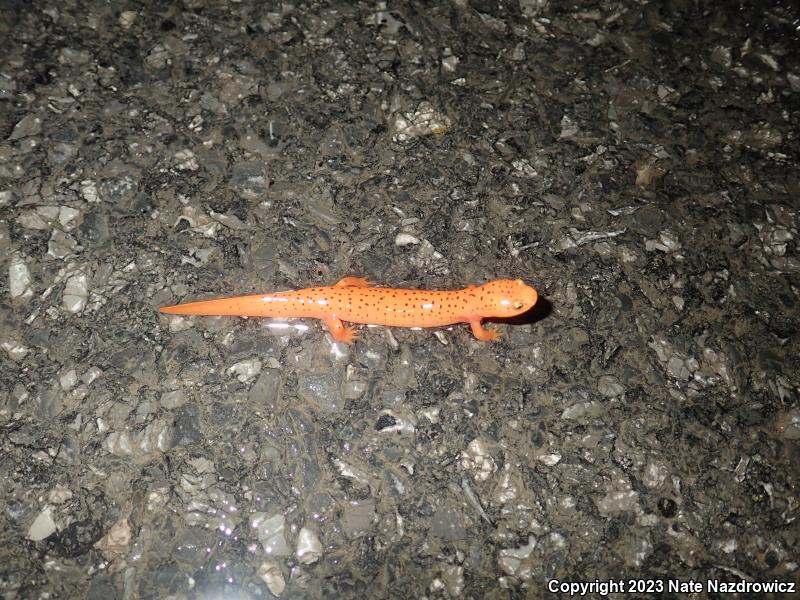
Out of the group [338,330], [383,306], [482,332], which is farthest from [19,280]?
[482,332]

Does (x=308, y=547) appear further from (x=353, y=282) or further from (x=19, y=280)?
(x=19, y=280)

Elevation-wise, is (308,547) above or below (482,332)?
below

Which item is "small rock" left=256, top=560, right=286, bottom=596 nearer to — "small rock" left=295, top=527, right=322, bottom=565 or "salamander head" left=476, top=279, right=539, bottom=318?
"small rock" left=295, top=527, right=322, bottom=565

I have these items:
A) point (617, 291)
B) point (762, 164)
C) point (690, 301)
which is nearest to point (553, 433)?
point (617, 291)

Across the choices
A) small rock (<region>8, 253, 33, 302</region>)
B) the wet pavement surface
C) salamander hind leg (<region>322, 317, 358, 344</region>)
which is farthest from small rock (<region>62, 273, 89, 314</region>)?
salamander hind leg (<region>322, 317, 358, 344</region>)

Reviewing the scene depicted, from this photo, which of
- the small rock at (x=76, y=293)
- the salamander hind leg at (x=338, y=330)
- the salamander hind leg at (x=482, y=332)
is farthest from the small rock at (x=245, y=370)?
the salamander hind leg at (x=482, y=332)

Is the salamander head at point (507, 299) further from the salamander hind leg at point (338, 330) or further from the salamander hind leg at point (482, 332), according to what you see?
the salamander hind leg at point (338, 330)
